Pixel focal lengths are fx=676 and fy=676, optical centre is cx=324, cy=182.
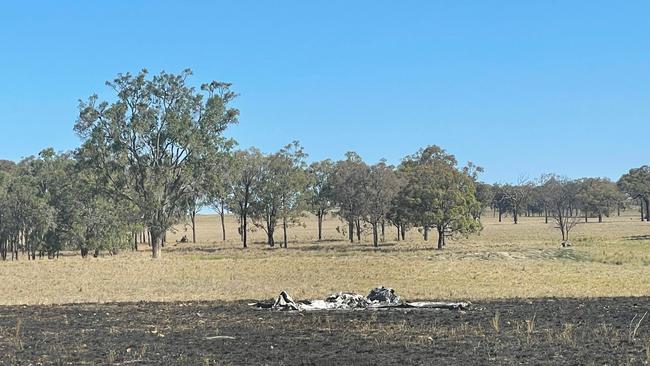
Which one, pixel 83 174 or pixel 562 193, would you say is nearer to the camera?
pixel 83 174

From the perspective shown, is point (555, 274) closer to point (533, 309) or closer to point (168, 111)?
point (533, 309)

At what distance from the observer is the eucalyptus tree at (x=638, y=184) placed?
12110cm

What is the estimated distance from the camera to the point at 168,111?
175 ft

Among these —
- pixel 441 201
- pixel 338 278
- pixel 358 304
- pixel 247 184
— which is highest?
pixel 247 184

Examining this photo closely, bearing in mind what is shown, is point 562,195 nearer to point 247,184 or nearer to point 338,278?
point 247,184

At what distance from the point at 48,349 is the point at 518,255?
1604 inches

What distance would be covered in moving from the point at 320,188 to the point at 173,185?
41.1 metres

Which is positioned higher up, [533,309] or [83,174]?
[83,174]

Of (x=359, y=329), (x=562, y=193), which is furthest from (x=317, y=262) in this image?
(x=562, y=193)

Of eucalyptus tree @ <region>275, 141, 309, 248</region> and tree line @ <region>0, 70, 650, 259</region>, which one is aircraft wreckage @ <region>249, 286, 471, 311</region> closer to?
tree line @ <region>0, 70, 650, 259</region>

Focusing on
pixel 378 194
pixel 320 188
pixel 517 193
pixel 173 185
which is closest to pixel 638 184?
pixel 517 193

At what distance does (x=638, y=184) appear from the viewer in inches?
4914

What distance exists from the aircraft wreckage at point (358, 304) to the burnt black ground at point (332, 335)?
2.12 feet

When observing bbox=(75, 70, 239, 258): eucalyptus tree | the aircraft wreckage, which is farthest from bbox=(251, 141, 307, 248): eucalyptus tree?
the aircraft wreckage
